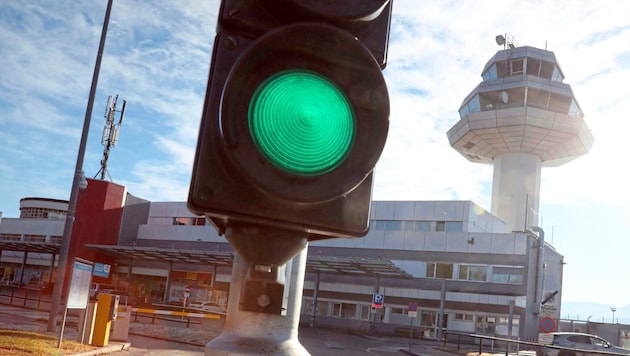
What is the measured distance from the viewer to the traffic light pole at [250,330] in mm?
1283

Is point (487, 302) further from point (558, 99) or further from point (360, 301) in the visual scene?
point (558, 99)

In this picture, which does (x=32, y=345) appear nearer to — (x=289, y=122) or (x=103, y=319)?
(x=103, y=319)

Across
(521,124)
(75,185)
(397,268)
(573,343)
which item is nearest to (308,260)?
(397,268)

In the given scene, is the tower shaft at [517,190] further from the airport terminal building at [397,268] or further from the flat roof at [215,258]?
the flat roof at [215,258]

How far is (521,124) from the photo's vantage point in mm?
47938

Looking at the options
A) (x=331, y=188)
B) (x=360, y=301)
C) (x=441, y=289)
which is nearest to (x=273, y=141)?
(x=331, y=188)

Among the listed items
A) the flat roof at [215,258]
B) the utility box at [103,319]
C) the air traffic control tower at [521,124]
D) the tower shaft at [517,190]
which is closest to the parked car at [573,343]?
the flat roof at [215,258]

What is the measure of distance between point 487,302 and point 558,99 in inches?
763

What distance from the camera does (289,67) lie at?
1.17 meters

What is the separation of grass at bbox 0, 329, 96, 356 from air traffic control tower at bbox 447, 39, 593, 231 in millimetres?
39955

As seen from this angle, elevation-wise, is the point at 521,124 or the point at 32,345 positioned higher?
the point at 521,124

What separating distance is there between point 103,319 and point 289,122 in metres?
15.8

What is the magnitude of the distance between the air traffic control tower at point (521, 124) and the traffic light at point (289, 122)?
160 feet

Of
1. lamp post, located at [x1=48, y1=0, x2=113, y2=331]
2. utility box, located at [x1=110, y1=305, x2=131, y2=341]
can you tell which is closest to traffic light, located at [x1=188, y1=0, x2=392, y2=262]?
lamp post, located at [x1=48, y1=0, x2=113, y2=331]
